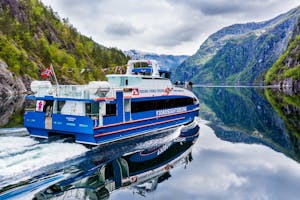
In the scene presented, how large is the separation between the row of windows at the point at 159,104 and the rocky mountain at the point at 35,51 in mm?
17462

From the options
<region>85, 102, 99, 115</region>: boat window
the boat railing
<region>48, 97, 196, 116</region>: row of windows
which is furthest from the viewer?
<region>48, 97, 196, 116</region>: row of windows

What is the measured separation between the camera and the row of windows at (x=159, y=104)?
22913 millimetres

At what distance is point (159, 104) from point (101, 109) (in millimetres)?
7140

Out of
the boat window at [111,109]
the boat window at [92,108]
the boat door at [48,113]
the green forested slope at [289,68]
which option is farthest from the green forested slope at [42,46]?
the green forested slope at [289,68]

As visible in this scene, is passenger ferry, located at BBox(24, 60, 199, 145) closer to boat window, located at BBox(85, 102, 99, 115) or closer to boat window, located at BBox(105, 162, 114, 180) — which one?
boat window, located at BBox(85, 102, 99, 115)

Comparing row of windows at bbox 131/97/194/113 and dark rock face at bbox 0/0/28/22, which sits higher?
dark rock face at bbox 0/0/28/22

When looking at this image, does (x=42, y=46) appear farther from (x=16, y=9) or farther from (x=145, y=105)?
(x=145, y=105)

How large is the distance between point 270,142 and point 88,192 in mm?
17995

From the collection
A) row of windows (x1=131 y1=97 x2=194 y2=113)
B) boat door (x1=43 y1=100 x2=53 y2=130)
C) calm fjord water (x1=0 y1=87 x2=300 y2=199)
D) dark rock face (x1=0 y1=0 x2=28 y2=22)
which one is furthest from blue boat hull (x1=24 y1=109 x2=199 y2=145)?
dark rock face (x1=0 y1=0 x2=28 y2=22)

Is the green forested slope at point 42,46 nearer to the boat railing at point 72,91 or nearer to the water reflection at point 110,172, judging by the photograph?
the boat railing at point 72,91

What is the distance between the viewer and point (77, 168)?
1511 centimetres

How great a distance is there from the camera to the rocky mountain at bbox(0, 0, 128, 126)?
219ft

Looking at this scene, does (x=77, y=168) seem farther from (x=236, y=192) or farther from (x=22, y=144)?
(x=236, y=192)

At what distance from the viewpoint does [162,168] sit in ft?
55.8
